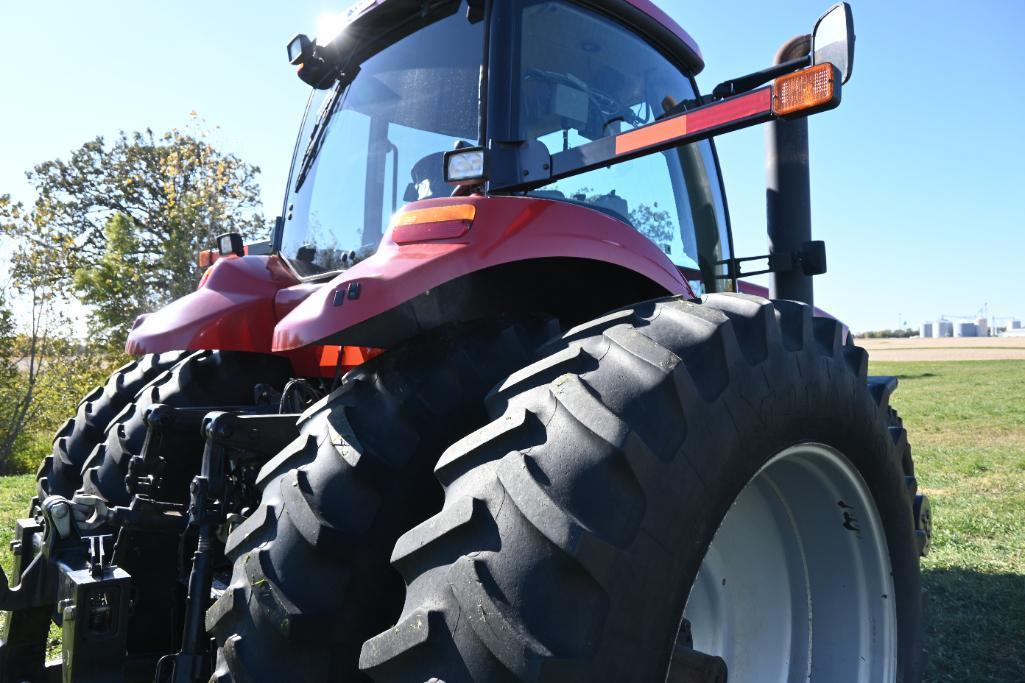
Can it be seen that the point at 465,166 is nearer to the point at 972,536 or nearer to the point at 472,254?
the point at 472,254

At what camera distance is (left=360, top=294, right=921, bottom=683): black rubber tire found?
4.17 feet

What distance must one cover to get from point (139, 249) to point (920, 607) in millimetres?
25537

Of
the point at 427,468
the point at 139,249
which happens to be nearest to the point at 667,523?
the point at 427,468

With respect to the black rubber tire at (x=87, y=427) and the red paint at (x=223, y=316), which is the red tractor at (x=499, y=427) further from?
the black rubber tire at (x=87, y=427)

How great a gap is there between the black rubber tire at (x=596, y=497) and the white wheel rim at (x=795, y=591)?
1.75 feet

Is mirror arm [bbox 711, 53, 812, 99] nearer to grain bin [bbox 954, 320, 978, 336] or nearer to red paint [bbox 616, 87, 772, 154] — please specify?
red paint [bbox 616, 87, 772, 154]

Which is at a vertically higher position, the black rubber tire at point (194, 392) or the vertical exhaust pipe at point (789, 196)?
the vertical exhaust pipe at point (789, 196)

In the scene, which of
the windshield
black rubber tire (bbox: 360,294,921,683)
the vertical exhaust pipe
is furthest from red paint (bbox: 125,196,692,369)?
the vertical exhaust pipe

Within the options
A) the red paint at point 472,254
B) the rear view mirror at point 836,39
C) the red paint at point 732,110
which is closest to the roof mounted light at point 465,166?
the red paint at point 472,254

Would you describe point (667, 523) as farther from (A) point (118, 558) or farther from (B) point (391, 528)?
(A) point (118, 558)

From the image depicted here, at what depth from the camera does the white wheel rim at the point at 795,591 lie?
2.19 m

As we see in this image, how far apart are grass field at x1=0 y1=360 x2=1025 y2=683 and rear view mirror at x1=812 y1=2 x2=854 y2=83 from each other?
2.53 m

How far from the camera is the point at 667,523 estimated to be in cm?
141

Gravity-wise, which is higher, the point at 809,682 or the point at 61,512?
the point at 61,512
